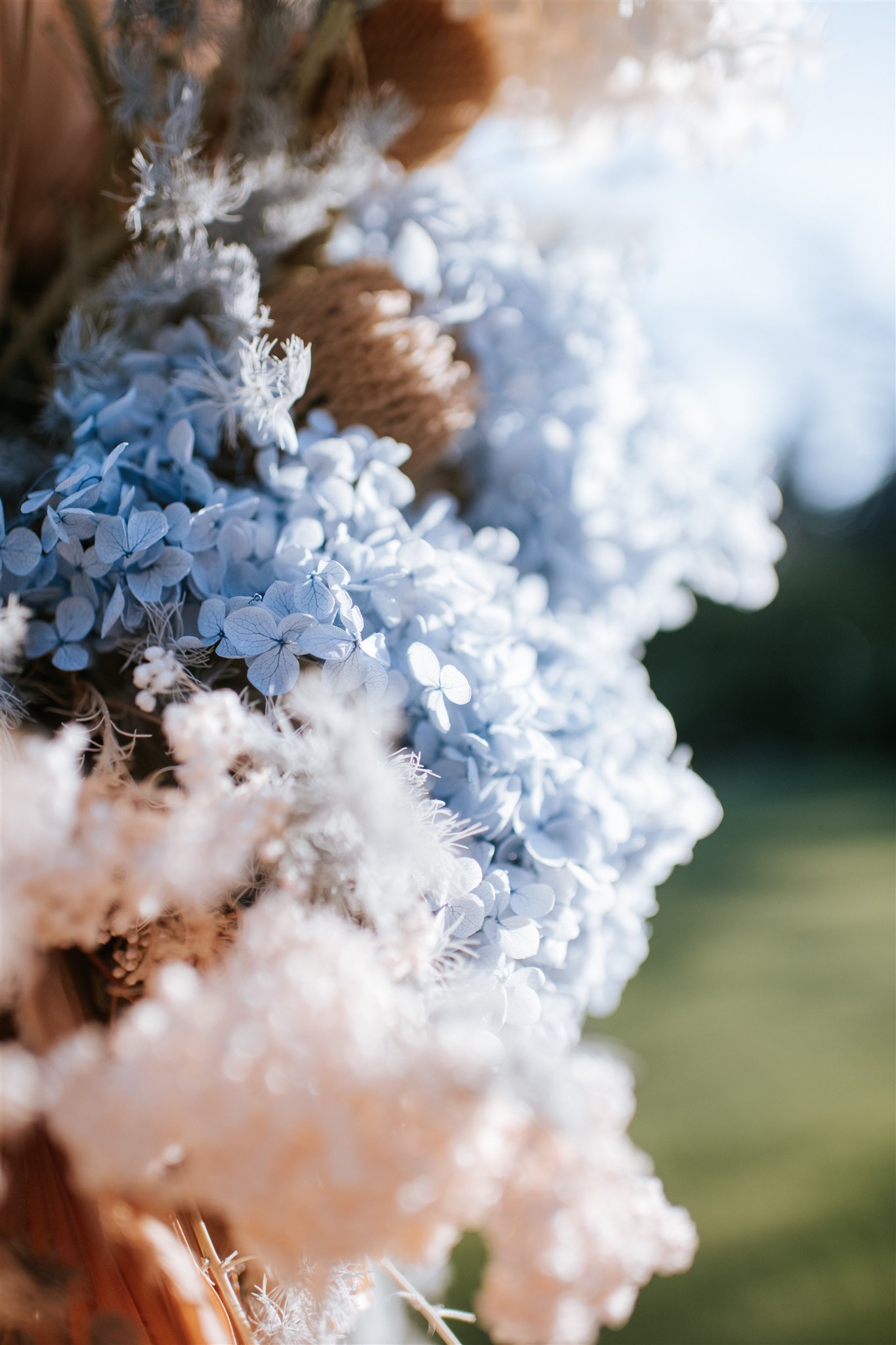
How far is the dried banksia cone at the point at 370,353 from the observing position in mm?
299

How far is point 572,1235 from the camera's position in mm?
157

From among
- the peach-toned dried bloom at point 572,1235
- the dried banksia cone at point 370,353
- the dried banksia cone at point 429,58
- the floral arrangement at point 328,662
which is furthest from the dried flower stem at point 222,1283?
the dried banksia cone at point 429,58

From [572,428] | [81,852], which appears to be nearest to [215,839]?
[81,852]

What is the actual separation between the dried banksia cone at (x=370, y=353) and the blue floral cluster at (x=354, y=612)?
2cm

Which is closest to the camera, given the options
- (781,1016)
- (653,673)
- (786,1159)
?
(786,1159)

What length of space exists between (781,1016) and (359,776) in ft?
2.70

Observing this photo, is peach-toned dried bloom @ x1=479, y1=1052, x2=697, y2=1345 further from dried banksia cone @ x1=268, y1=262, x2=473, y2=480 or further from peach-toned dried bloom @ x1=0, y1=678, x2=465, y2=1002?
dried banksia cone @ x1=268, y1=262, x2=473, y2=480

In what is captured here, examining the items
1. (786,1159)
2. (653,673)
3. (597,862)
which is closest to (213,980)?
(597,862)

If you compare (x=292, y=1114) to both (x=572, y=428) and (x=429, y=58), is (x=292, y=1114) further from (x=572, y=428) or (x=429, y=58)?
(x=429, y=58)

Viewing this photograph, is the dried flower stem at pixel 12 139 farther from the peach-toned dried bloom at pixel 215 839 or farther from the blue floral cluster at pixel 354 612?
the peach-toned dried bloom at pixel 215 839

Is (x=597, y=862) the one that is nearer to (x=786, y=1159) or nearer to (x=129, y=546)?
(x=129, y=546)

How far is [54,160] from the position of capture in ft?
1.18

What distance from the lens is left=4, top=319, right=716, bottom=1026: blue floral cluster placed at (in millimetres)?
233

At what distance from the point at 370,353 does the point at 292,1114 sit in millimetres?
244
